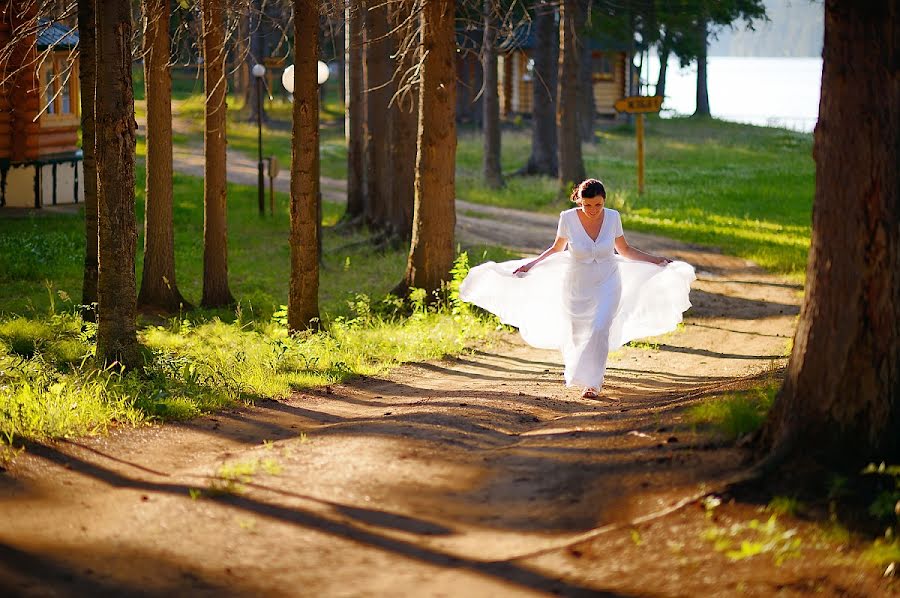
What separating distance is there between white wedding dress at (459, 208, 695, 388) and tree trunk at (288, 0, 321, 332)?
239cm

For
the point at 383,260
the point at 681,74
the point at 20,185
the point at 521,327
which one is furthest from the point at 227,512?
the point at 681,74

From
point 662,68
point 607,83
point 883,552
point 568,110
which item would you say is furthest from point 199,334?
point 607,83

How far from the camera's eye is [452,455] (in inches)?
288

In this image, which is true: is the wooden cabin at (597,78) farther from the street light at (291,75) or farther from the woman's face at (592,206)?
the woman's face at (592,206)

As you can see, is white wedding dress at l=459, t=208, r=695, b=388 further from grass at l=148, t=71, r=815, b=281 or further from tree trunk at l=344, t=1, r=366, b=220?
tree trunk at l=344, t=1, r=366, b=220

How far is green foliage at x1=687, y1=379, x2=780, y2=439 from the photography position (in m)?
6.59

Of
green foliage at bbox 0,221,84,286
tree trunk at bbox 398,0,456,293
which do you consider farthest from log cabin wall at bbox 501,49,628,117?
tree trunk at bbox 398,0,456,293

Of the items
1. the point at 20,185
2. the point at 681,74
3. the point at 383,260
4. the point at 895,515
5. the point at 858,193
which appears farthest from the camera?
the point at 681,74

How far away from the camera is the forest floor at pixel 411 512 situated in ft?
16.8

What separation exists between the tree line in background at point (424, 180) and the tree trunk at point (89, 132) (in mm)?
25

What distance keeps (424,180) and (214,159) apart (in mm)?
3077

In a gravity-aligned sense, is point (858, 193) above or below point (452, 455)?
above

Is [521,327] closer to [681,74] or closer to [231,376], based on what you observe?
[231,376]

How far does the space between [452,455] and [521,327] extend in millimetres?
3903
